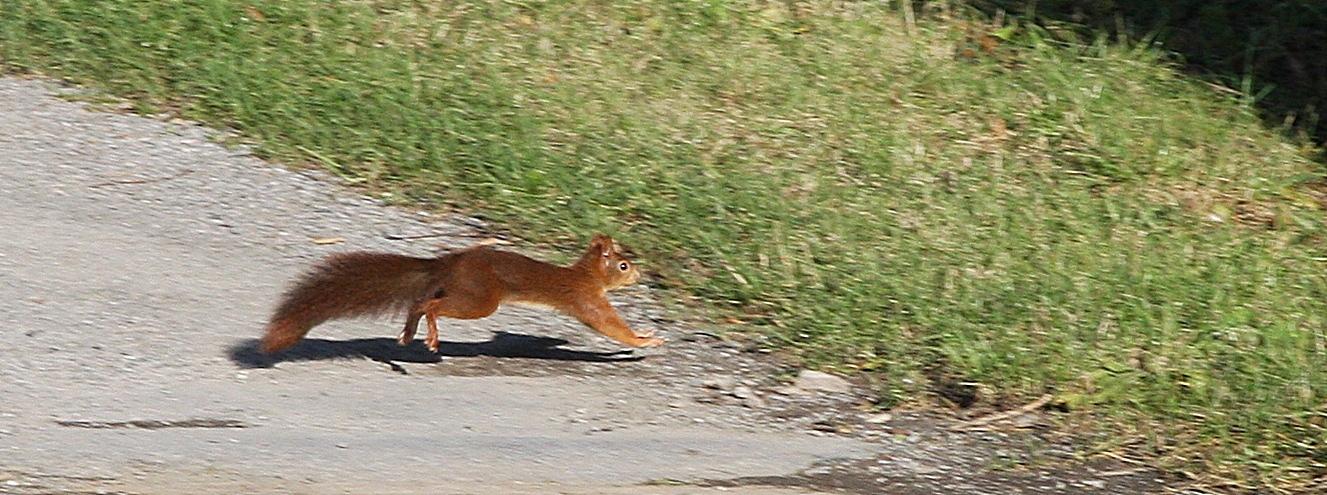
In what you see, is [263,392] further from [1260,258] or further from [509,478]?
[1260,258]

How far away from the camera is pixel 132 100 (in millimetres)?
7504

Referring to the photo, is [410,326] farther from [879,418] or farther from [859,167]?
[859,167]

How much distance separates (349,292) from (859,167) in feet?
8.46

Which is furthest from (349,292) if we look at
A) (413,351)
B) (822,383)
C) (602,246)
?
(822,383)

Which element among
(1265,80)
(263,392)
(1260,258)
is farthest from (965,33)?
(263,392)

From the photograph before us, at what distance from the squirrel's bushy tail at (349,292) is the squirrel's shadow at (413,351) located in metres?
0.20

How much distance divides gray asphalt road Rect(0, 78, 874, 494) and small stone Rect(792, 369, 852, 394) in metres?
0.30

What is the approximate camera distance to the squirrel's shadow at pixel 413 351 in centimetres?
525

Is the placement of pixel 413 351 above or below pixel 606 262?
below

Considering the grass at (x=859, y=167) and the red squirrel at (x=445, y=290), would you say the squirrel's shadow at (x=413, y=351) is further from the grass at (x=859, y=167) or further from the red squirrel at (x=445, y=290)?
the grass at (x=859, y=167)

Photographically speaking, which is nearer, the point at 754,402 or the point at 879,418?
the point at 879,418

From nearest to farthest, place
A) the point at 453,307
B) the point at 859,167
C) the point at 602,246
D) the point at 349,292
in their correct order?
the point at 349,292, the point at 453,307, the point at 602,246, the point at 859,167

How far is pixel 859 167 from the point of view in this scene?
6.96 meters

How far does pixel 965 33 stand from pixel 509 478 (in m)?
4.78
